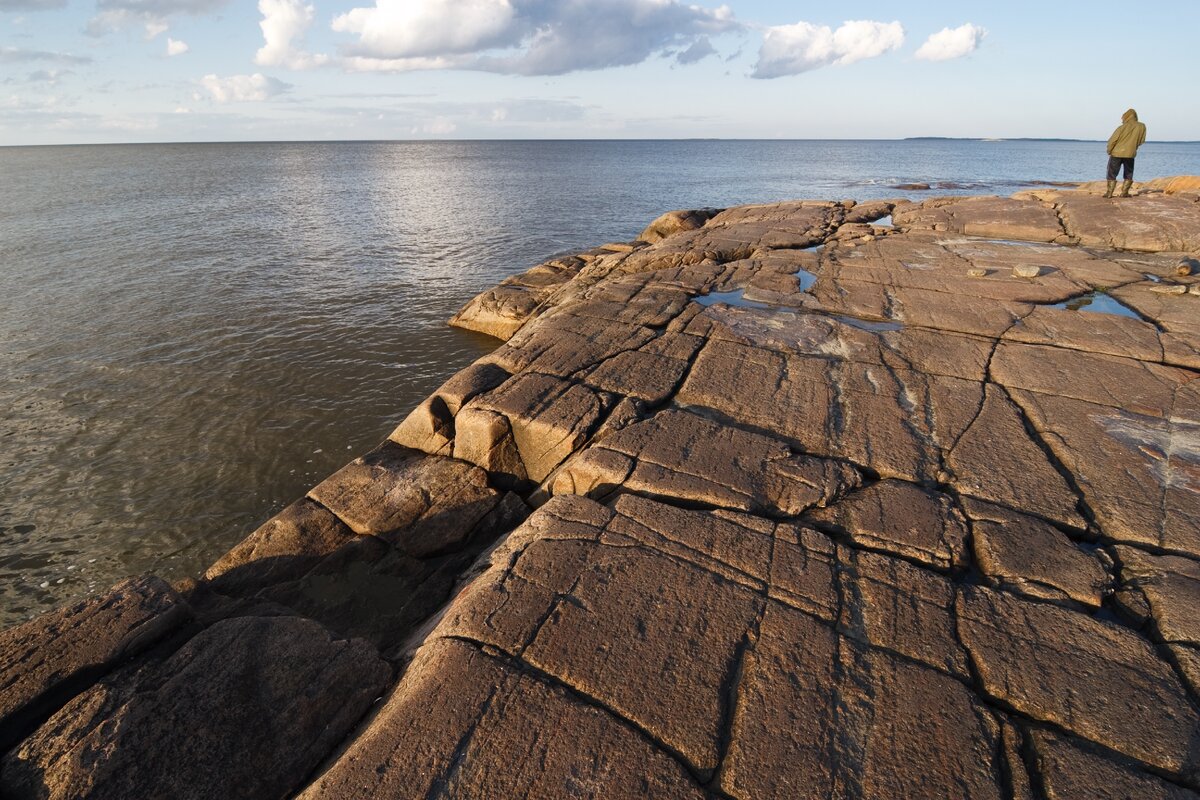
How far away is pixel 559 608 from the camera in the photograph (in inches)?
146

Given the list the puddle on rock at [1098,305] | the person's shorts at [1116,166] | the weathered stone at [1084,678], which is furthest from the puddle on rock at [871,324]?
the person's shorts at [1116,166]

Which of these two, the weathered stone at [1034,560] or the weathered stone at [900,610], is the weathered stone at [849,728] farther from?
the weathered stone at [1034,560]

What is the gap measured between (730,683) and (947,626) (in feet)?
5.27

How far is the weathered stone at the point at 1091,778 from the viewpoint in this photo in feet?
8.91

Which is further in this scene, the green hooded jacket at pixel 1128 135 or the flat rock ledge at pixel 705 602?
the green hooded jacket at pixel 1128 135

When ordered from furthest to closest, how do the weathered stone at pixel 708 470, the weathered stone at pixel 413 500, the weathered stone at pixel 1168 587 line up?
the weathered stone at pixel 413 500 < the weathered stone at pixel 708 470 < the weathered stone at pixel 1168 587

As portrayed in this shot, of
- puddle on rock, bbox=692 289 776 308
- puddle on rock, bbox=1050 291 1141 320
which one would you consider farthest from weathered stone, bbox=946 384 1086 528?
puddle on rock, bbox=1050 291 1141 320

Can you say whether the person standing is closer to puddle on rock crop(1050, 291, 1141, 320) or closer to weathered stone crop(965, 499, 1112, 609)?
puddle on rock crop(1050, 291, 1141, 320)

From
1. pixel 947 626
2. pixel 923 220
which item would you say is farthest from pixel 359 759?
pixel 923 220

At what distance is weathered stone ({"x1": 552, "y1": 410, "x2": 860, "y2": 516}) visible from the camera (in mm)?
4855

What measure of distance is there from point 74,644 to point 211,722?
1262mm

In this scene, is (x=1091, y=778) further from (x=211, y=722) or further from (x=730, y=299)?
(x=730, y=299)

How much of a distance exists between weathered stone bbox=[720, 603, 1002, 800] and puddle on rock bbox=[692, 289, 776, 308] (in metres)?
6.87

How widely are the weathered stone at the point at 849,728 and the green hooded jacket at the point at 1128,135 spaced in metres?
19.9
